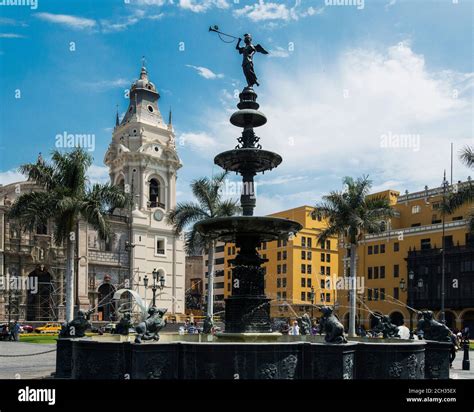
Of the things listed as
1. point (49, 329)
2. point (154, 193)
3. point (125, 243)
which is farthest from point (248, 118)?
point (154, 193)

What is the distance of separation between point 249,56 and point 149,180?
51627 millimetres

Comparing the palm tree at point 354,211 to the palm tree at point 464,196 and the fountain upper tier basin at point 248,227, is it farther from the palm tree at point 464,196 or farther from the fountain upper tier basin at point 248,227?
the fountain upper tier basin at point 248,227

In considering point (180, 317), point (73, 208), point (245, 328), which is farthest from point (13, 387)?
point (180, 317)

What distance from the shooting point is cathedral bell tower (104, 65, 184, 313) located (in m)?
64.8

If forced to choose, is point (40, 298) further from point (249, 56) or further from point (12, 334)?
point (249, 56)

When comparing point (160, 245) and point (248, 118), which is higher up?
point (248, 118)

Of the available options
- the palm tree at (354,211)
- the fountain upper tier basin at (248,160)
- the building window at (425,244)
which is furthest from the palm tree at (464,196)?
the building window at (425,244)

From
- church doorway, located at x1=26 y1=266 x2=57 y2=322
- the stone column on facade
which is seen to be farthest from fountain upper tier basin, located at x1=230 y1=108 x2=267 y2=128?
the stone column on facade

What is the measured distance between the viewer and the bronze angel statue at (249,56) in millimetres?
15242

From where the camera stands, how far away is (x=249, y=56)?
605 inches

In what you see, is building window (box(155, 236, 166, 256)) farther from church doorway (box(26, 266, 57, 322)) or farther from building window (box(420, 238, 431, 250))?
building window (box(420, 238, 431, 250))

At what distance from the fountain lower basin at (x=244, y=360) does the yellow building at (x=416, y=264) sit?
39475mm

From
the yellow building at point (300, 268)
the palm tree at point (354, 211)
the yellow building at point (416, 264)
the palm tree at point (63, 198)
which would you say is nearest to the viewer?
the palm tree at point (63, 198)

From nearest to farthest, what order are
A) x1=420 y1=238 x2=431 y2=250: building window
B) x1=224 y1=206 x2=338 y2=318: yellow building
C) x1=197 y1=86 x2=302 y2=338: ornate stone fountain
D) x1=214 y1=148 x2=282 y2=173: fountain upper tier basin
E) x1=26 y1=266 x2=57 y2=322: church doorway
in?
x1=197 y1=86 x2=302 y2=338: ornate stone fountain → x1=214 y1=148 x2=282 y2=173: fountain upper tier basin → x1=26 y1=266 x2=57 y2=322: church doorway → x1=420 y1=238 x2=431 y2=250: building window → x1=224 y1=206 x2=338 y2=318: yellow building
